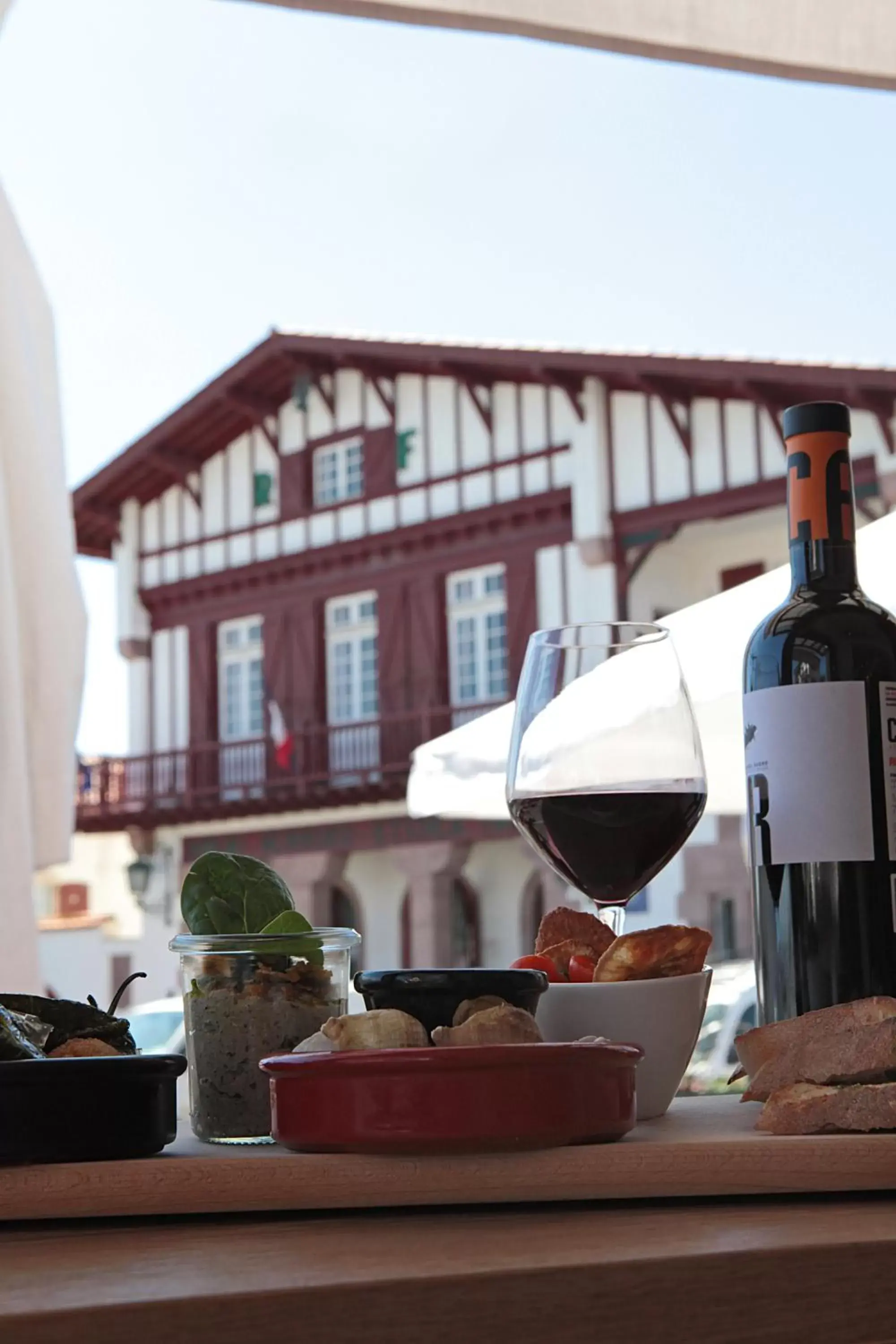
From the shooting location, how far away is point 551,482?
12672mm

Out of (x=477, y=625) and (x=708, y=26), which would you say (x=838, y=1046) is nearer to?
(x=708, y=26)

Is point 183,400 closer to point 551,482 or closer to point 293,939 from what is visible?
point 551,482

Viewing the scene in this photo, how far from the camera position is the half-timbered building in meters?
11.8

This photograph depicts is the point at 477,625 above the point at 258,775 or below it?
above

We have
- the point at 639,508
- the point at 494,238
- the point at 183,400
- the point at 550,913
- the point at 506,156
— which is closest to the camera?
the point at 550,913

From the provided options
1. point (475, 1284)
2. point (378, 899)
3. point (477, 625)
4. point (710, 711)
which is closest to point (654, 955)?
point (475, 1284)

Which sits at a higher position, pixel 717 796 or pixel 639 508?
pixel 639 508

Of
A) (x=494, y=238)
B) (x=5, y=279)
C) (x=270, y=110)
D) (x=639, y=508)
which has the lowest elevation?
(x=5, y=279)

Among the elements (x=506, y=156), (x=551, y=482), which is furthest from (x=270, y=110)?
(x=551, y=482)

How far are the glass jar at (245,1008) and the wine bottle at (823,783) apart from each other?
282 millimetres

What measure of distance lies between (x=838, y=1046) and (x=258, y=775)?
13.5 m

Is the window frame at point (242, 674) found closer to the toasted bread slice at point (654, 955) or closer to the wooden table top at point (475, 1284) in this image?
the toasted bread slice at point (654, 955)

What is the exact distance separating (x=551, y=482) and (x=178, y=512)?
13.6 feet

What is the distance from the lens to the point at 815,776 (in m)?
0.92
